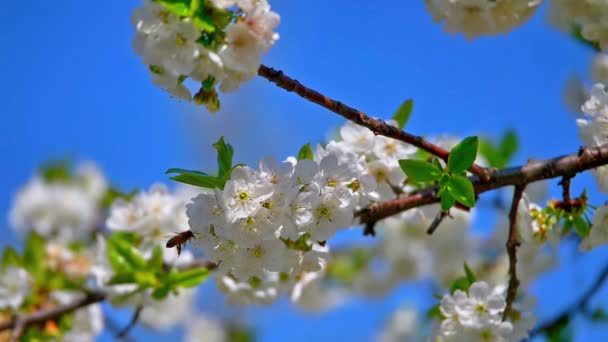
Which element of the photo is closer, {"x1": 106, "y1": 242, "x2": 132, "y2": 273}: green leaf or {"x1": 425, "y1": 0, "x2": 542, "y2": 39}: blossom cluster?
{"x1": 425, "y1": 0, "x2": 542, "y2": 39}: blossom cluster

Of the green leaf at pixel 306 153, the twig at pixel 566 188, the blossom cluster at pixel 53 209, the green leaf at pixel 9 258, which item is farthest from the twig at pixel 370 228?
the blossom cluster at pixel 53 209

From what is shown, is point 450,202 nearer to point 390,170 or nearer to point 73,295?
point 390,170

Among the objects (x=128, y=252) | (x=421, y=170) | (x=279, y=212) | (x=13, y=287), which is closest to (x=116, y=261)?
(x=128, y=252)

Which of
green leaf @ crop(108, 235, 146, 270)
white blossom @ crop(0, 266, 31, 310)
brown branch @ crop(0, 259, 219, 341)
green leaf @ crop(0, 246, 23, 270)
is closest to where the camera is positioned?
green leaf @ crop(108, 235, 146, 270)

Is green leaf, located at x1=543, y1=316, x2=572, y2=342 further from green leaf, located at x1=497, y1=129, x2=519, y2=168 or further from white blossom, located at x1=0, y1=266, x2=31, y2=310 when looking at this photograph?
white blossom, located at x1=0, y1=266, x2=31, y2=310

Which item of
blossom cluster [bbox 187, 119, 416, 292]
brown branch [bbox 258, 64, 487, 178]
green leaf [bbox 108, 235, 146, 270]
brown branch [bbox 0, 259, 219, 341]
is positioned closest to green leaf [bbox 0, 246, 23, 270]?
brown branch [bbox 0, 259, 219, 341]

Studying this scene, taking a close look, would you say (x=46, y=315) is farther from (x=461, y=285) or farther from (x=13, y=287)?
(x=461, y=285)

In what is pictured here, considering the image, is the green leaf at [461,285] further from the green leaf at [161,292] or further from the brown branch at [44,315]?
the brown branch at [44,315]
